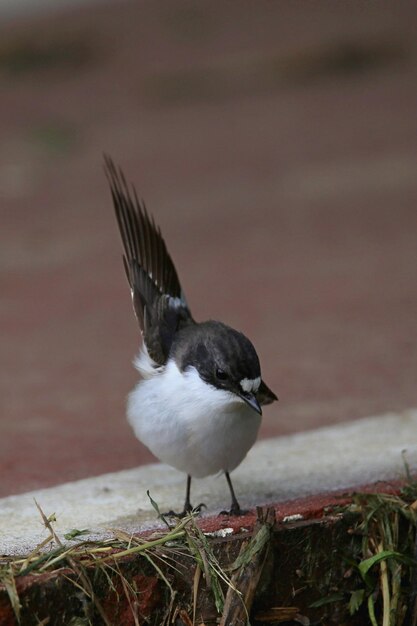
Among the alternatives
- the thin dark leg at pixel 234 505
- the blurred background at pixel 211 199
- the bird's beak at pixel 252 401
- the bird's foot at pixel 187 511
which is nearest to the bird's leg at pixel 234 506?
the thin dark leg at pixel 234 505

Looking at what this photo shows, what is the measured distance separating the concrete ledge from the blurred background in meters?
0.38

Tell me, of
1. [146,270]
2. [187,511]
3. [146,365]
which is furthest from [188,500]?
[146,270]

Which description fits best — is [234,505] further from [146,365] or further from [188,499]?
[146,365]

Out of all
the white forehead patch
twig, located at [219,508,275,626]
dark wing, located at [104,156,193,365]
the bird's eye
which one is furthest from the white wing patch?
twig, located at [219,508,275,626]

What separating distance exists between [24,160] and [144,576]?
7.87 metres

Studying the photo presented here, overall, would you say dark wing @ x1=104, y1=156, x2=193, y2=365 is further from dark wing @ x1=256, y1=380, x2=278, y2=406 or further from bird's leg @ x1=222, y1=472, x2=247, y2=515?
bird's leg @ x1=222, y1=472, x2=247, y2=515

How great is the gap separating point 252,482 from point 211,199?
560 cm

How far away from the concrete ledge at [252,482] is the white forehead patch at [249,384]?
1.57ft

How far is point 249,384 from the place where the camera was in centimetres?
500

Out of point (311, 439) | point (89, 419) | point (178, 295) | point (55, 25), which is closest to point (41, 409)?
point (89, 419)

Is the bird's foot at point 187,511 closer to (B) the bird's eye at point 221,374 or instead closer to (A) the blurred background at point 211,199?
(B) the bird's eye at point 221,374

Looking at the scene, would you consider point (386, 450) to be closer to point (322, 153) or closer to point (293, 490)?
point (293, 490)

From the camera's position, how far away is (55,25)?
1535 cm

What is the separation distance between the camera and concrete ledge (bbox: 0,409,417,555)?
16.1 ft
